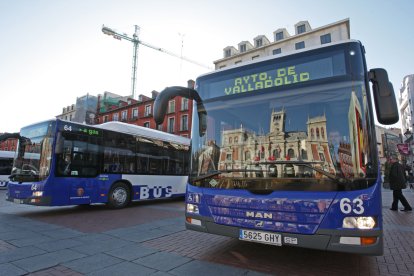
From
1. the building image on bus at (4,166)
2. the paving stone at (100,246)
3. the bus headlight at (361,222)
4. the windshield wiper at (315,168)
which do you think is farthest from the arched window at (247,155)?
the building image on bus at (4,166)

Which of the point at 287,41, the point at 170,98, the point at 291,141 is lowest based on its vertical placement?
the point at 291,141

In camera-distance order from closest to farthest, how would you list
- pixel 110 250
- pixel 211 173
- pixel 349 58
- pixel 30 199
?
pixel 349 58, pixel 211 173, pixel 110 250, pixel 30 199

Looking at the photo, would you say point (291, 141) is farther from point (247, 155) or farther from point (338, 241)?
point (338, 241)

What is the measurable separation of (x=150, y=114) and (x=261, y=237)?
38.7 metres

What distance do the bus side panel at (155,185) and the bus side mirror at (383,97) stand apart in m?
8.50

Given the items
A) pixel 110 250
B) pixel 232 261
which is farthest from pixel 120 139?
pixel 232 261

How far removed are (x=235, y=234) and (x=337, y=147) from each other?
1.72 meters

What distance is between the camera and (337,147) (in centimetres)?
311

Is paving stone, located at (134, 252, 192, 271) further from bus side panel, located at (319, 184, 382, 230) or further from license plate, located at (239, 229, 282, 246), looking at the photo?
bus side panel, located at (319, 184, 382, 230)

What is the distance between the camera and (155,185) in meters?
10.9

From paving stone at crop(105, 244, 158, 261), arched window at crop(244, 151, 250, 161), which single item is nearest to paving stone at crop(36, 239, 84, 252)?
paving stone at crop(105, 244, 158, 261)

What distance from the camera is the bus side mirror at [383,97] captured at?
318cm

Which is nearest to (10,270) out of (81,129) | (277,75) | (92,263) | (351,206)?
(92,263)

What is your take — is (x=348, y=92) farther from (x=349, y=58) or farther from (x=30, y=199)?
(x=30, y=199)
